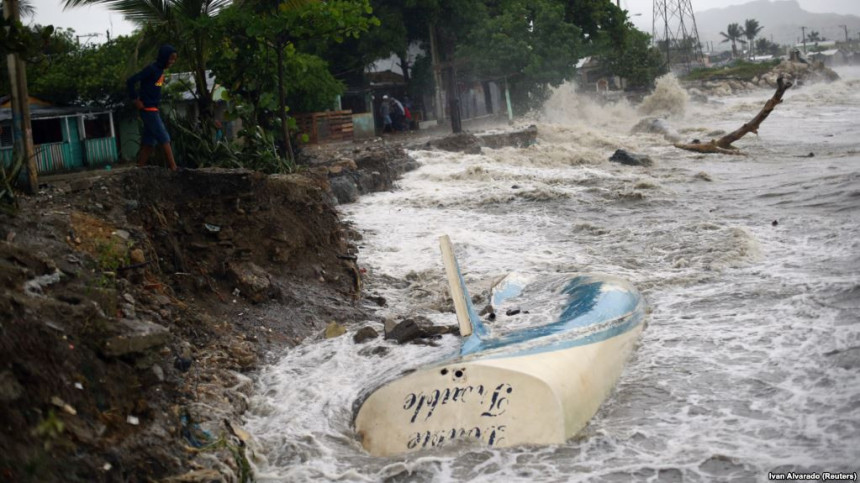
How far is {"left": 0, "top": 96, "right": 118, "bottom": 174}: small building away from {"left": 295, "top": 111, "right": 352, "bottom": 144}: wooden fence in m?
8.40

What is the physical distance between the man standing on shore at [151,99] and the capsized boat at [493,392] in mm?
4474

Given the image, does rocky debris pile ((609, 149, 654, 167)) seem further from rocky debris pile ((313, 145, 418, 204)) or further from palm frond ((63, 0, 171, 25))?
palm frond ((63, 0, 171, 25))

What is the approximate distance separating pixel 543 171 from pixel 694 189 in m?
5.16

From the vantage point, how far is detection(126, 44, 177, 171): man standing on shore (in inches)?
409

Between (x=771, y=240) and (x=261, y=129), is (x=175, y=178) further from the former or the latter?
(x=771, y=240)

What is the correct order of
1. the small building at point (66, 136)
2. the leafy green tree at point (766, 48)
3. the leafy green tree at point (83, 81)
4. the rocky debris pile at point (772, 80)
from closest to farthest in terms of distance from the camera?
the small building at point (66, 136), the leafy green tree at point (83, 81), the rocky debris pile at point (772, 80), the leafy green tree at point (766, 48)

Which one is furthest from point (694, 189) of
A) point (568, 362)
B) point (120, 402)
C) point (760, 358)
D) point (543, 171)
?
point (120, 402)

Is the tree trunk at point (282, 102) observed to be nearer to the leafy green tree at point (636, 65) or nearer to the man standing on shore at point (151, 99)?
the man standing on shore at point (151, 99)

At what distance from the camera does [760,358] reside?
324 inches

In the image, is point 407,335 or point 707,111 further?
point 707,111

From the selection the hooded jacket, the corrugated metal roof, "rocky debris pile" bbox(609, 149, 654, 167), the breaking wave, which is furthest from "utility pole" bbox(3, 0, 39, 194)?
the breaking wave

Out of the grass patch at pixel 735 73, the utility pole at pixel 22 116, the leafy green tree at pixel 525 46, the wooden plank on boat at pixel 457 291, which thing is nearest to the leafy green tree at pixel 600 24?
the leafy green tree at pixel 525 46

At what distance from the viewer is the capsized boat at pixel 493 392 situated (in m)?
6.55

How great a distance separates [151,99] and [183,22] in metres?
3.63
